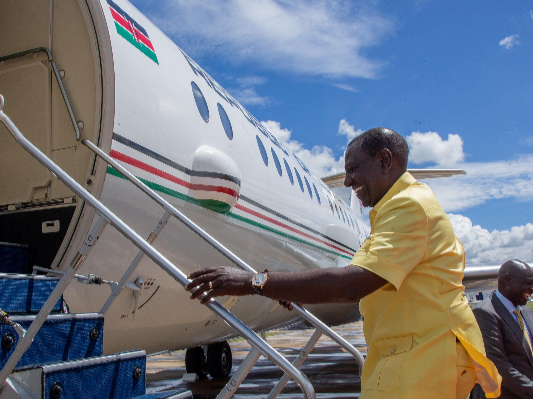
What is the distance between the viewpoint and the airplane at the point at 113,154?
11.1 feet

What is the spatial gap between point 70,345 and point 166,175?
5.39 feet

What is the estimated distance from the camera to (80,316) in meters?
2.61

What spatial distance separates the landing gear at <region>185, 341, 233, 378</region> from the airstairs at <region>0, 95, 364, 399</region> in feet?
19.6

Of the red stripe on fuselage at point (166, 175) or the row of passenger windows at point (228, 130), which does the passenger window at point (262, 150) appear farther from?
the red stripe on fuselage at point (166, 175)

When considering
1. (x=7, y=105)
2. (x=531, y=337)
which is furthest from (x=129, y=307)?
(x=531, y=337)

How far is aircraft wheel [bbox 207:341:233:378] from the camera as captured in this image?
8.61 metres

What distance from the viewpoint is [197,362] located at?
28.9ft

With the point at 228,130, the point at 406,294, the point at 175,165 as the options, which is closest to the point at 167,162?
the point at 175,165

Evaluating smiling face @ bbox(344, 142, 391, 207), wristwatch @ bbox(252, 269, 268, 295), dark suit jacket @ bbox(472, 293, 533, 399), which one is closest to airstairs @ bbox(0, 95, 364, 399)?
wristwatch @ bbox(252, 269, 268, 295)

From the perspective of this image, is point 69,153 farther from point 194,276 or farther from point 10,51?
point 194,276

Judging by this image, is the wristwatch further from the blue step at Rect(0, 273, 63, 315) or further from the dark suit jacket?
the dark suit jacket

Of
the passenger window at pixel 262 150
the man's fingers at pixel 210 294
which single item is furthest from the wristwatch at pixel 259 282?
the passenger window at pixel 262 150

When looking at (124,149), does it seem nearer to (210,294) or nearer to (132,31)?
(132,31)

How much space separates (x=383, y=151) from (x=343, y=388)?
671cm
